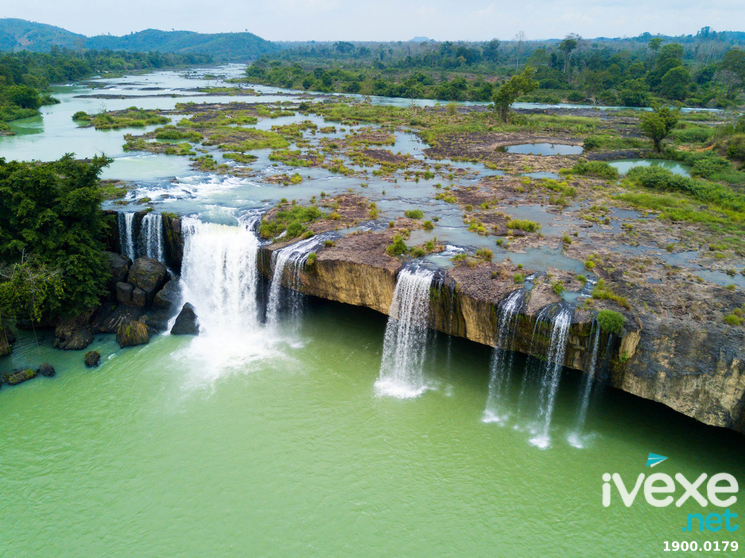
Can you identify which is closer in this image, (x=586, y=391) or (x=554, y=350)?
(x=554, y=350)

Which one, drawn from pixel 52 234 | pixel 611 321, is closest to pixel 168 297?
pixel 52 234

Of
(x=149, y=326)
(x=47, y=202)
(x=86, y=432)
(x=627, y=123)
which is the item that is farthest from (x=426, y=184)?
(x=627, y=123)

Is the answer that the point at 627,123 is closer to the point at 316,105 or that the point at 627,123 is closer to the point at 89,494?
the point at 316,105

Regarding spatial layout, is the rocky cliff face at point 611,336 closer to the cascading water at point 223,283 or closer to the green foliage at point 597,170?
the cascading water at point 223,283

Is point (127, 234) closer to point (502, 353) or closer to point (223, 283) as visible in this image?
point (223, 283)

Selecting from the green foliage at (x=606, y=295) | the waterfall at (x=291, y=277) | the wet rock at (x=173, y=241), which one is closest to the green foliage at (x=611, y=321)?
the green foliage at (x=606, y=295)
